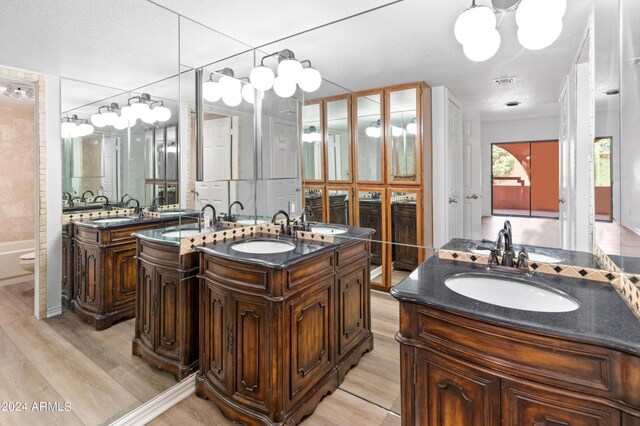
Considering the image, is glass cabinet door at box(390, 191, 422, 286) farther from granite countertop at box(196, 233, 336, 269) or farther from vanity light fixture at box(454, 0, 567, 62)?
vanity light fixture at box(454, 0, 567, 62)

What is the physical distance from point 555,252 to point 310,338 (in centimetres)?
136

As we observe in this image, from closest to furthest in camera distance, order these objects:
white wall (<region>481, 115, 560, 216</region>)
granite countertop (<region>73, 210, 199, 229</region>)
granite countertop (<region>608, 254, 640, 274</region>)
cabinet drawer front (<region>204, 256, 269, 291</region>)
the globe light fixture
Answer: granite countertop (<region>608, 254, 640, 274</region>), white wall (<region>481, 115, 560, 216</region>), cabinet drawer front (<region>204, 256, 269, 291</region>), granite countertop (<region>73, 210, 199, 229</region>), the globe light fixture

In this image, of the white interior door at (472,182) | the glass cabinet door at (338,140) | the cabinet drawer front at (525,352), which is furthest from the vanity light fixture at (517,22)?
the cabinet drawer front at (525,352)

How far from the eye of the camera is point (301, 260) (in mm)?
1780

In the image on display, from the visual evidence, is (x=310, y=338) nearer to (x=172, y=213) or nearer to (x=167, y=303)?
(x=167, y=303)

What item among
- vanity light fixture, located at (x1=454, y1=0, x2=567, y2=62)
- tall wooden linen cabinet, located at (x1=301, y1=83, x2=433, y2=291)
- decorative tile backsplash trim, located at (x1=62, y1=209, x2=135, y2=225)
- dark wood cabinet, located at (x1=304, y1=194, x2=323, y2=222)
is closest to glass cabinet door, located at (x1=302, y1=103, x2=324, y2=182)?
tall wooden linen cabinet, located at (x1=301, y1=83, x2=433, y2=291)

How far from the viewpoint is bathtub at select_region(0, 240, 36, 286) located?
5.27ft

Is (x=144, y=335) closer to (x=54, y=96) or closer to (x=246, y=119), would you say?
(x=54, y=96)

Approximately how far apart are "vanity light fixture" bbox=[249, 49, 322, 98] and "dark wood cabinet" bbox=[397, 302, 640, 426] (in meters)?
1.75

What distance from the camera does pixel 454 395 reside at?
1.13m

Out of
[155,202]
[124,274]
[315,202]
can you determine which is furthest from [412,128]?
[124,274]

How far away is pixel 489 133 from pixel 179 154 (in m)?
1.96

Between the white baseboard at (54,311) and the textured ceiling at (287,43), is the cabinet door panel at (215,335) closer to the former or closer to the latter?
the white baseboard at (54,311)

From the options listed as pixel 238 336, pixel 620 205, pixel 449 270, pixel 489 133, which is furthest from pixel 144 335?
pixel 620 205
